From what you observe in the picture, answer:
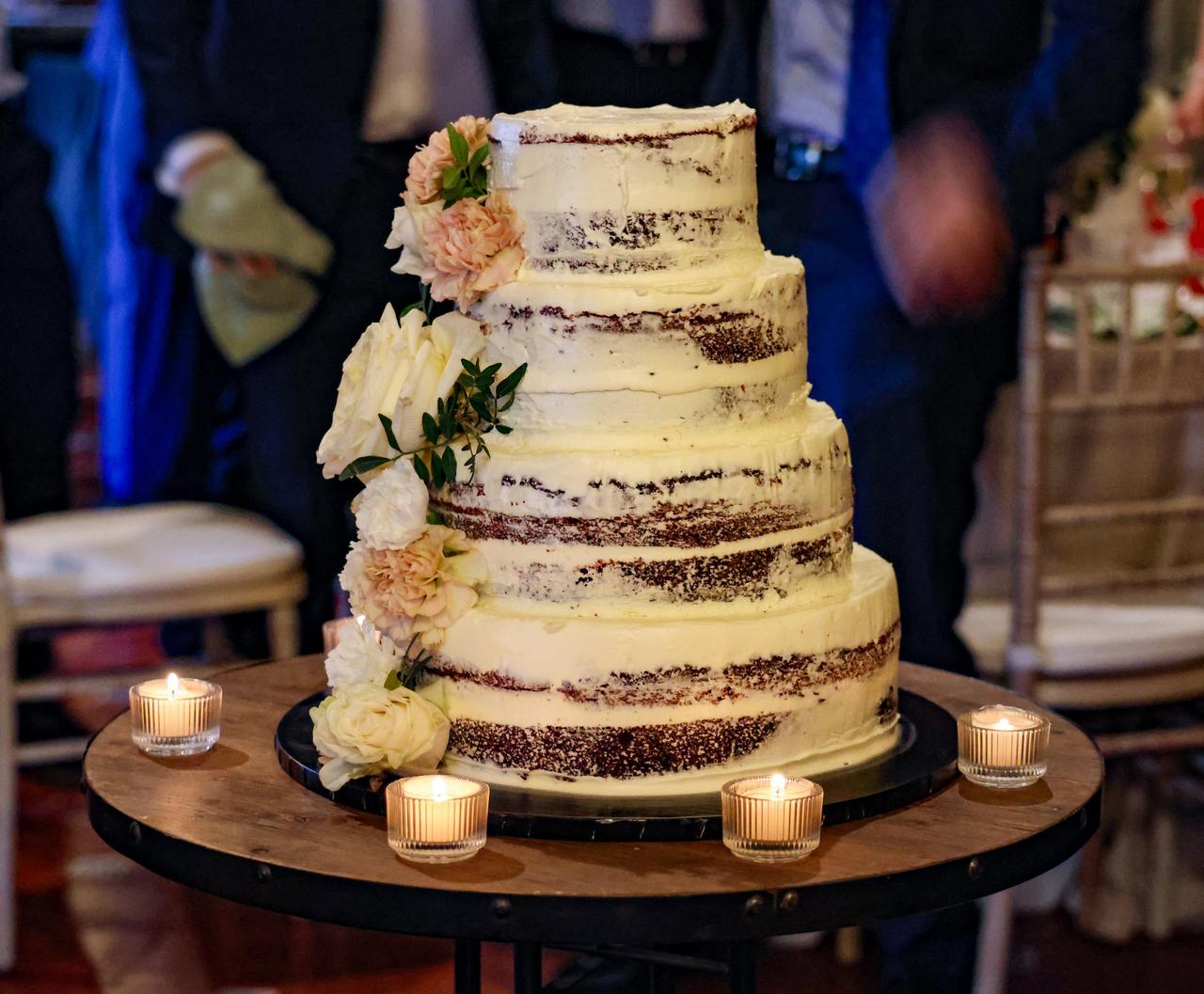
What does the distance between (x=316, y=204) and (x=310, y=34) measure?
1.00 feet

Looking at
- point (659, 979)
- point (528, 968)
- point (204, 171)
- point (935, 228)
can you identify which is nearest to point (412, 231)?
point (528, 968)

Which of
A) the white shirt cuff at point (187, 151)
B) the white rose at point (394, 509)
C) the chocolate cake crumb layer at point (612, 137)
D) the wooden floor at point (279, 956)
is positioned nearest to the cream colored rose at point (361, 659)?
the white rose at point (394, 509)

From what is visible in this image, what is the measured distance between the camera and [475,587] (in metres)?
1.72

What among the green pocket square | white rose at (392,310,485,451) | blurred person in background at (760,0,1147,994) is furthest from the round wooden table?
the green pocket square

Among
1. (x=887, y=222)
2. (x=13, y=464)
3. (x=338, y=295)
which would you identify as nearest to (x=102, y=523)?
(x=338, y=295)

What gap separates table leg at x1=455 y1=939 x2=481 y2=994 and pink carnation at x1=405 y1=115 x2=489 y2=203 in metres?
0.75

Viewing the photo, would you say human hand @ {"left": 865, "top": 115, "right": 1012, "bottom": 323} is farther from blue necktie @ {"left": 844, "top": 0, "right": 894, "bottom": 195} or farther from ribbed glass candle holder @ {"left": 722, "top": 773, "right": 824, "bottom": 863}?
ribbed glass candle holder @ {"left": 722, "top": 773, "right": 824, "bottom": 863}

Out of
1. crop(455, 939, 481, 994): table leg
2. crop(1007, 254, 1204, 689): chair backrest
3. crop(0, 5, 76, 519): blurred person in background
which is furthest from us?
crop(0, 5, 76, 519): blurred person in background

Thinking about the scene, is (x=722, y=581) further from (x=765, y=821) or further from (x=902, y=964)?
(x=902, y=964)

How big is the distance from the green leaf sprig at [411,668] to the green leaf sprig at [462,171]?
410 millimetres

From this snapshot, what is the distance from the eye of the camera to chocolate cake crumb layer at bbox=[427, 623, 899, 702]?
165 cm

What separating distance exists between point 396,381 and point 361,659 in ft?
0.87

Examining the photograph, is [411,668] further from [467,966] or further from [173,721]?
[467,966]

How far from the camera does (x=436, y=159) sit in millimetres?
1696
